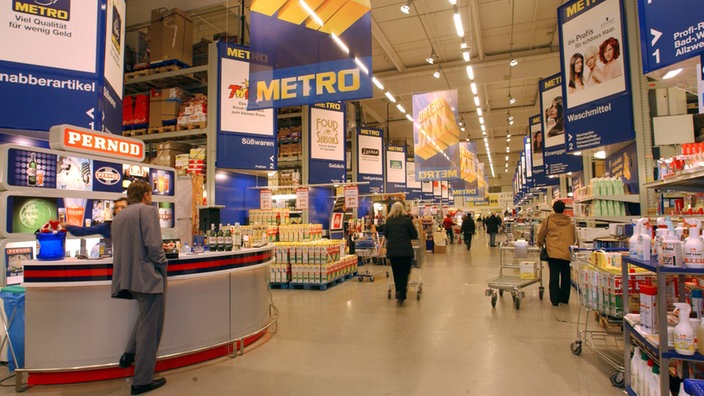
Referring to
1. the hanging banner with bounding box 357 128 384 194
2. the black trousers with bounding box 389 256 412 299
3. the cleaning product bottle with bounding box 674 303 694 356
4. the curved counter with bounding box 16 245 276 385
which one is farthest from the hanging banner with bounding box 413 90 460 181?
the cleaning product bottle with bounding box 674 303 694 356

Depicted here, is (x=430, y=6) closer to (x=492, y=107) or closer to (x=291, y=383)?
(x=291, y=383)

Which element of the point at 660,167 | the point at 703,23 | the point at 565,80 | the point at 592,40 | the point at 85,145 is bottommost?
the point at 660,167

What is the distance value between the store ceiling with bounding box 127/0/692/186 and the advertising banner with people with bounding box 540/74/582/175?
330 cm

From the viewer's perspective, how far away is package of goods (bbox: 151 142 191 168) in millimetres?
10070

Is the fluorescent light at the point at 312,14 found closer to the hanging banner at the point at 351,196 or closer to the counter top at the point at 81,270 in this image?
the counter top at the point at 81,270

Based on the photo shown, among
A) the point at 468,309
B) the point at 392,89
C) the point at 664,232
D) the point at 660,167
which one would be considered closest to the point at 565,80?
the point at 660,167

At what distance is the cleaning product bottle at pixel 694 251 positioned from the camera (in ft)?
8.27

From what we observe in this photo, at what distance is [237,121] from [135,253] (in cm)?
552

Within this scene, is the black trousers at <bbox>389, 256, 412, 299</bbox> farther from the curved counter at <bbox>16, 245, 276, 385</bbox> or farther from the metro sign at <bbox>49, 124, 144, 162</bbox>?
the metro sign at <bbox>49, 124, 144, 162</bbox>

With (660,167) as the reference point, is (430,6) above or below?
above

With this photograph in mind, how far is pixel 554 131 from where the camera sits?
931 centimetres

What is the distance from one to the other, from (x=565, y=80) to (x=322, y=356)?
572cm

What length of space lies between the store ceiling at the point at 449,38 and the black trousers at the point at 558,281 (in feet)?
21.0

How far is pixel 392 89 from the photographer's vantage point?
1616 centimetres
